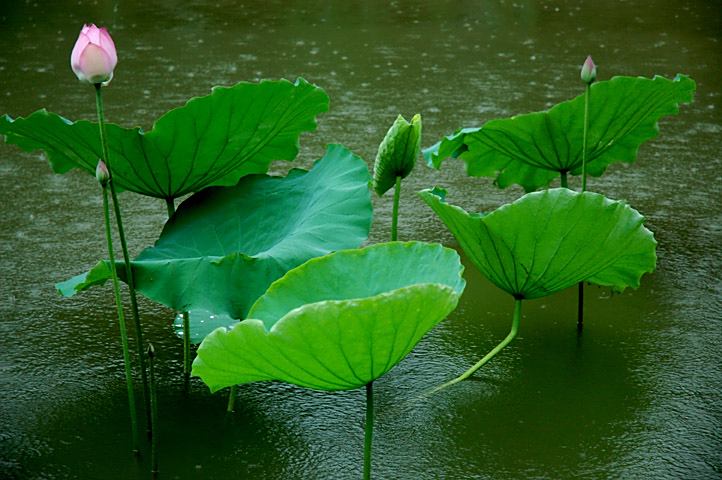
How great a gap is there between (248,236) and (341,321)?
481 millimetres

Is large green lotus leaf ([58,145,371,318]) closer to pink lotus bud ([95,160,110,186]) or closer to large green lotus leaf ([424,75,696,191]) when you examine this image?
pink lotus bud ([95,160,110,186])

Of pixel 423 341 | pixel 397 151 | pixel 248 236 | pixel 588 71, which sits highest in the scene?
pixel 588 71

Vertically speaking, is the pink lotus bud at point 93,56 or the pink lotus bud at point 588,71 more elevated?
the pink lotus bud at point 93,56

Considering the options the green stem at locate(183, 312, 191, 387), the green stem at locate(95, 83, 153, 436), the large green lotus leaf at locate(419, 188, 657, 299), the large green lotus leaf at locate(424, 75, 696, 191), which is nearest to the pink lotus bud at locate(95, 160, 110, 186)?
the green stem at locate(95, 83, 153, 436)

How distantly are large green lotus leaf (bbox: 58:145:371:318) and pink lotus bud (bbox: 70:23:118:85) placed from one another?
0.82 feet

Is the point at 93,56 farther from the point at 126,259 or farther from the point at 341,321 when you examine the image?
the point at 341,321

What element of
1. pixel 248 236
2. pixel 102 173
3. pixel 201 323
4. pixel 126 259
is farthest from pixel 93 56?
pixel 201 323

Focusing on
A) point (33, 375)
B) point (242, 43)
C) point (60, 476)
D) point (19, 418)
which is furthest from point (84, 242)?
point (242, 43)

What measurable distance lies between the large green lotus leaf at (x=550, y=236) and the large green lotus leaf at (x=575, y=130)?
27cm

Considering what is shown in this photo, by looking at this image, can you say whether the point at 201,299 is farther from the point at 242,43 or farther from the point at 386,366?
the point at 242,43

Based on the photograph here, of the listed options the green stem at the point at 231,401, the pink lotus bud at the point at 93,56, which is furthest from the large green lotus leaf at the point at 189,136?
the green stem at the point at 231,401

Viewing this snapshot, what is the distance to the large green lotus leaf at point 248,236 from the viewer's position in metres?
1.31

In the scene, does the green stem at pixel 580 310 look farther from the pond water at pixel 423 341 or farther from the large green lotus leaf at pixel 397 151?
the large green lotus leaf at pixel 397 151

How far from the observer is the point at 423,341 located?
67.1 inches
